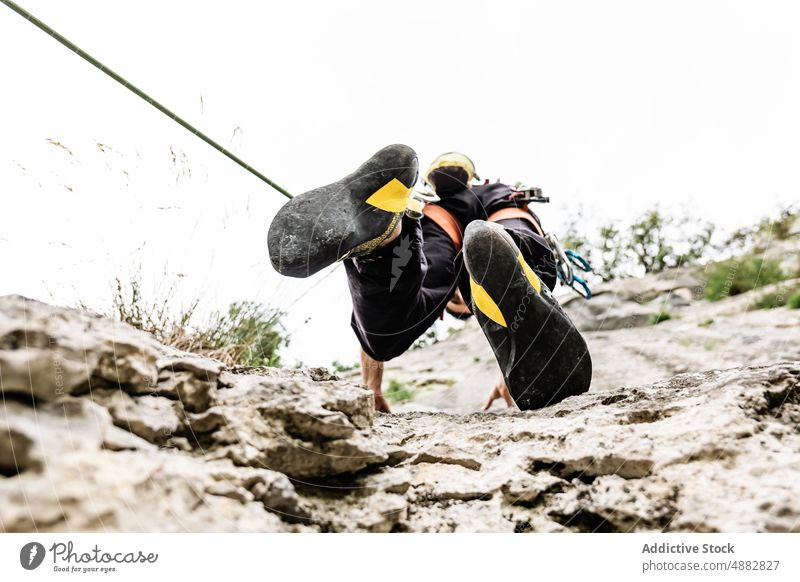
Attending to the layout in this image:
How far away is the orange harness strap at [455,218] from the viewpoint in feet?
6.02

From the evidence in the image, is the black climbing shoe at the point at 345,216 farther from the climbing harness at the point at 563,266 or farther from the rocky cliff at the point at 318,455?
the climbing harness at the point at 563,266

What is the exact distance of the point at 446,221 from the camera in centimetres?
195

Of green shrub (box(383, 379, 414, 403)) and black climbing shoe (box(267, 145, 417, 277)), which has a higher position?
black climbing shoe (box(267, 145, 417, 277))

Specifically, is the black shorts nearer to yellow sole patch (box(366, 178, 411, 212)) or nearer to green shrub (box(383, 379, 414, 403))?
yellow sole patch (box(366, 178, 411, 212))

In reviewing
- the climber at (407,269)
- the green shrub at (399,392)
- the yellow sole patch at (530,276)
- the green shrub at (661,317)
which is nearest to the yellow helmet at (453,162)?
the climber at (407,269)

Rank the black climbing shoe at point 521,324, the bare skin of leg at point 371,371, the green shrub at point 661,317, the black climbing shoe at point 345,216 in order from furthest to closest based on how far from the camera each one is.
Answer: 1. the green shrub at point 661,317
2. the bare skin of leg at point 371,371
3. the black climbing shoe at point 521,324
4. the black climbing shoe at point 345,216

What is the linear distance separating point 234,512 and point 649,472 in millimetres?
589

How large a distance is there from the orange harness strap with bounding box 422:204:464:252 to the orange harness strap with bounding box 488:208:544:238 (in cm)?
14

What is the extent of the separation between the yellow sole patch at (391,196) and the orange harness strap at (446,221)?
58cm

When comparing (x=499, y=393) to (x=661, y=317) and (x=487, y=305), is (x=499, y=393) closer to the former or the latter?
(x=487, y=305)

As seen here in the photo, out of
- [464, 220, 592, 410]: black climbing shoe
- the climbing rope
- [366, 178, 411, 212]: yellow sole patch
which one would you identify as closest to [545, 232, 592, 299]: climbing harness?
[464, 220, 592, 410]: black climbing shoe

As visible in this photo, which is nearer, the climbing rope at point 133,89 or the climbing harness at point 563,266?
the climbing rope at point 133,89

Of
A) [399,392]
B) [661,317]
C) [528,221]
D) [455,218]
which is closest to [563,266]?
[528,221]

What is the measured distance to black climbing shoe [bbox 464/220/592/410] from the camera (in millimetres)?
1288
